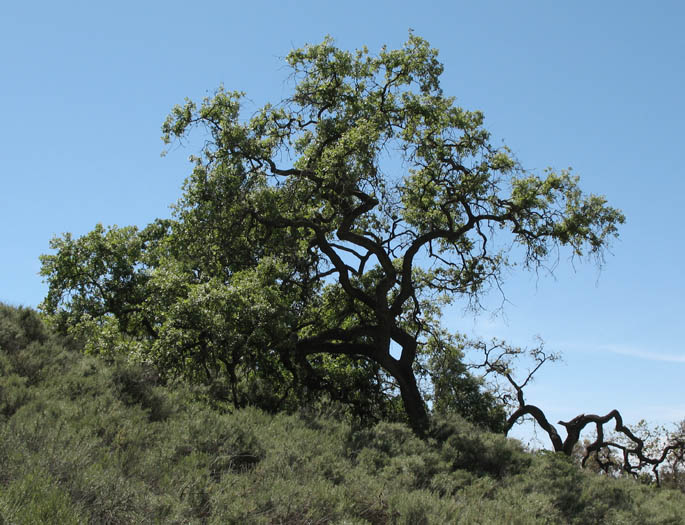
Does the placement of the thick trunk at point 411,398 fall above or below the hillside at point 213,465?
above

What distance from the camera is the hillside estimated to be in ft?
24.6

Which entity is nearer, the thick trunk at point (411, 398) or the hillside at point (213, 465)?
the hillside at point (213, 465)

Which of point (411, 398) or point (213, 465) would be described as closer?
point (213, 465)

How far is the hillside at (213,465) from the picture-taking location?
7.51m

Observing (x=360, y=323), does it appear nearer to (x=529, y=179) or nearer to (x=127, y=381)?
(x=529, y=179)

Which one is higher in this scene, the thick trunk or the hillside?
the thick trunk

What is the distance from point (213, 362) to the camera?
1572 cm

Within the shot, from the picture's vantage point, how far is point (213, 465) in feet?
30.8

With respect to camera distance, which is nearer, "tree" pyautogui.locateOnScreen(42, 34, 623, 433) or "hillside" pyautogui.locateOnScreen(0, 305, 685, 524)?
"hillside" pyautogui.locateOnScreen(0, 305, 685, 524)

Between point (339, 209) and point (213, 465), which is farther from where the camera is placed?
point (339, 209)

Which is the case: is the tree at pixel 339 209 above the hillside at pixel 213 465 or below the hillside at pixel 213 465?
above

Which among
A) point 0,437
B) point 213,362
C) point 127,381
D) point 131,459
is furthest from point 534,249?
point 0,437

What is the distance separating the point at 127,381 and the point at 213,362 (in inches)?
152

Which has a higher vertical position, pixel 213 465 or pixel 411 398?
pixel 411 398
